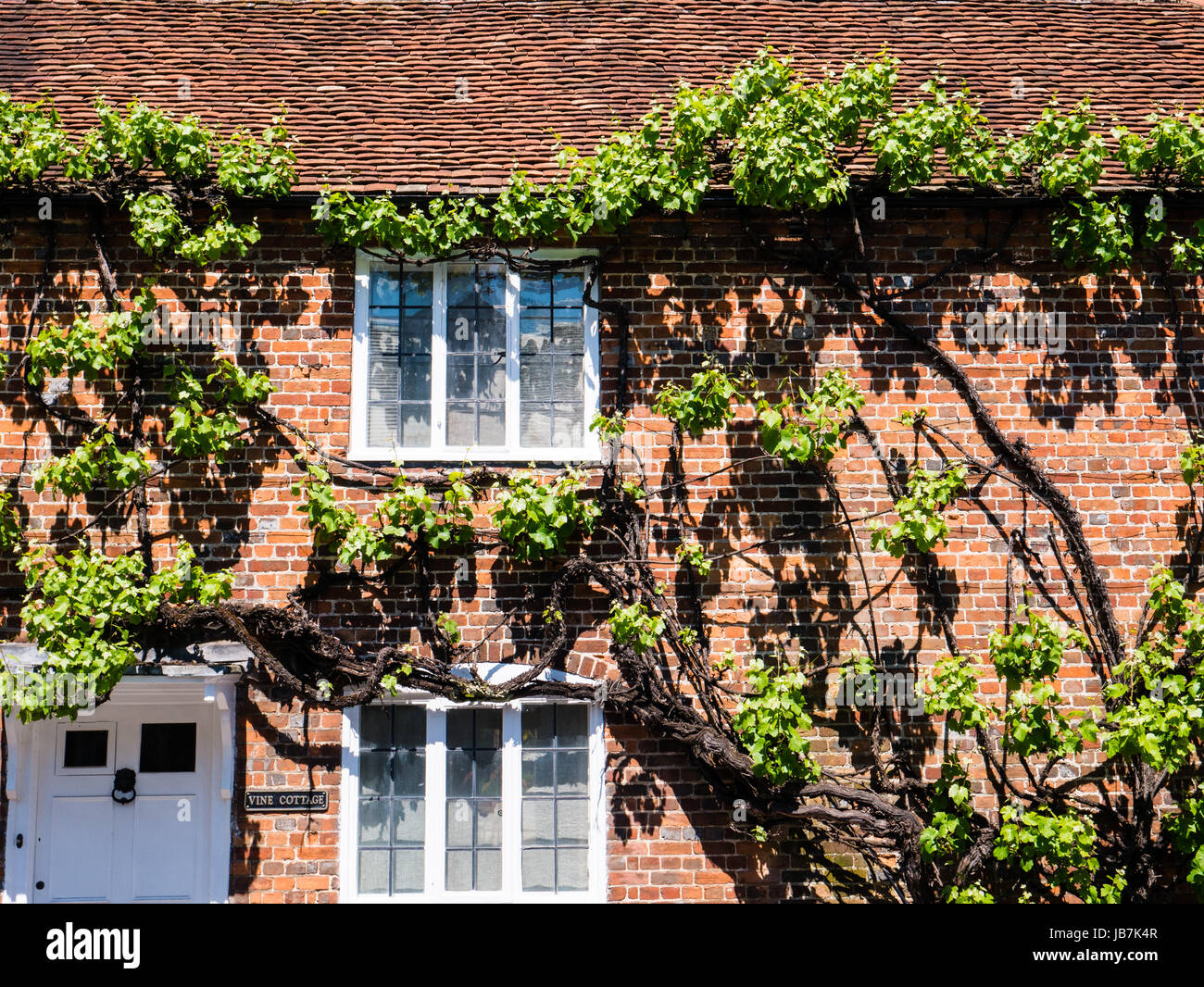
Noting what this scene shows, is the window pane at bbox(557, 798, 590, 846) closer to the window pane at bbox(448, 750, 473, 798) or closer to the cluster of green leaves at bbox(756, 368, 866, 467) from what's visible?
the window pane at bbox(448, 750, 473, 798)

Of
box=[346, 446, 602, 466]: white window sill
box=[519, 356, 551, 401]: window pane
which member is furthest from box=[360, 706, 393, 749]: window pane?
box=[519, 356, 551, 401]: window pane

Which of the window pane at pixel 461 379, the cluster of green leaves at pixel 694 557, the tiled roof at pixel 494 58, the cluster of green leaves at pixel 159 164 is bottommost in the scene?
the cluster of green leaves at pixel 694 557

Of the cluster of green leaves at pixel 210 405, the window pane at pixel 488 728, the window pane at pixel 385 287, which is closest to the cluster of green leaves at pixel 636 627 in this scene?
the window pane at pixel 488 728

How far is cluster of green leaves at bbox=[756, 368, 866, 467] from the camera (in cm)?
698

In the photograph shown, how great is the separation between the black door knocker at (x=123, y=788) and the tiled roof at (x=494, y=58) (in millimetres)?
4486

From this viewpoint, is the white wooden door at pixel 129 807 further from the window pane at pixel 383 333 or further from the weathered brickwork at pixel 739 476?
the window pane at pixel 383 333

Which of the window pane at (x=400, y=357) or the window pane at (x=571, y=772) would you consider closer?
the window pane at (x=571, y=772)

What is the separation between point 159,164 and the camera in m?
7.27

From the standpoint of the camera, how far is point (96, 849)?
23.9ft

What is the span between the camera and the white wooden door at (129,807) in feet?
23.8

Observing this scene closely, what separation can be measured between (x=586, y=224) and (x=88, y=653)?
428cm

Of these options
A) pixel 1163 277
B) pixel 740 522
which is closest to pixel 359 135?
pixel 740 522

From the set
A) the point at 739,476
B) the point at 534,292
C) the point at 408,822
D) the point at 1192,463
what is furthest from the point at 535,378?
the point at 1192,463

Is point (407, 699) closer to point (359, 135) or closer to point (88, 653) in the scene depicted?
point (88, 653)
